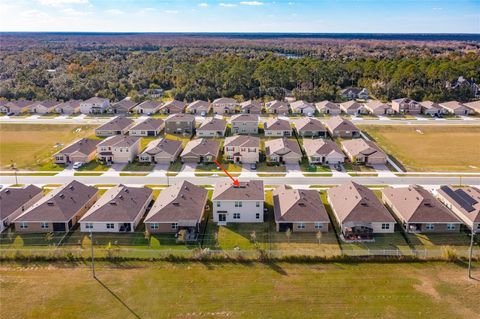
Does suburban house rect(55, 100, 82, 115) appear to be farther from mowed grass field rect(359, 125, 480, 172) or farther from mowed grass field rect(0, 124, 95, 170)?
mowed grass field rect(359, 125, 480, 172)

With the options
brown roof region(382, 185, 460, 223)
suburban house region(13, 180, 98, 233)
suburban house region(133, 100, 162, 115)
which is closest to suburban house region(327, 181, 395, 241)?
brown roof region(382, 185, 460, 223)

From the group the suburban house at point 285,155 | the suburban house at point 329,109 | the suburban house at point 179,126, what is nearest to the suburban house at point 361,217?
the suburban house at point 285,155

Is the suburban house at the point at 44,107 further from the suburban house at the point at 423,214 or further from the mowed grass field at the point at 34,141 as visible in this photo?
the suburban house at the point at 423,214

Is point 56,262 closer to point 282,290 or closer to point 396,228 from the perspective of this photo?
point 282,290

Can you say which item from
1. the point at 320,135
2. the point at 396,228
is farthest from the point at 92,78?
the point at 396,228

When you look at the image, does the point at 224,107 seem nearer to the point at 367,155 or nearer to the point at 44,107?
the point at 44,107

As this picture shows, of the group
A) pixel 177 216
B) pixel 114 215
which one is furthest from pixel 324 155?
pixel 114 215
